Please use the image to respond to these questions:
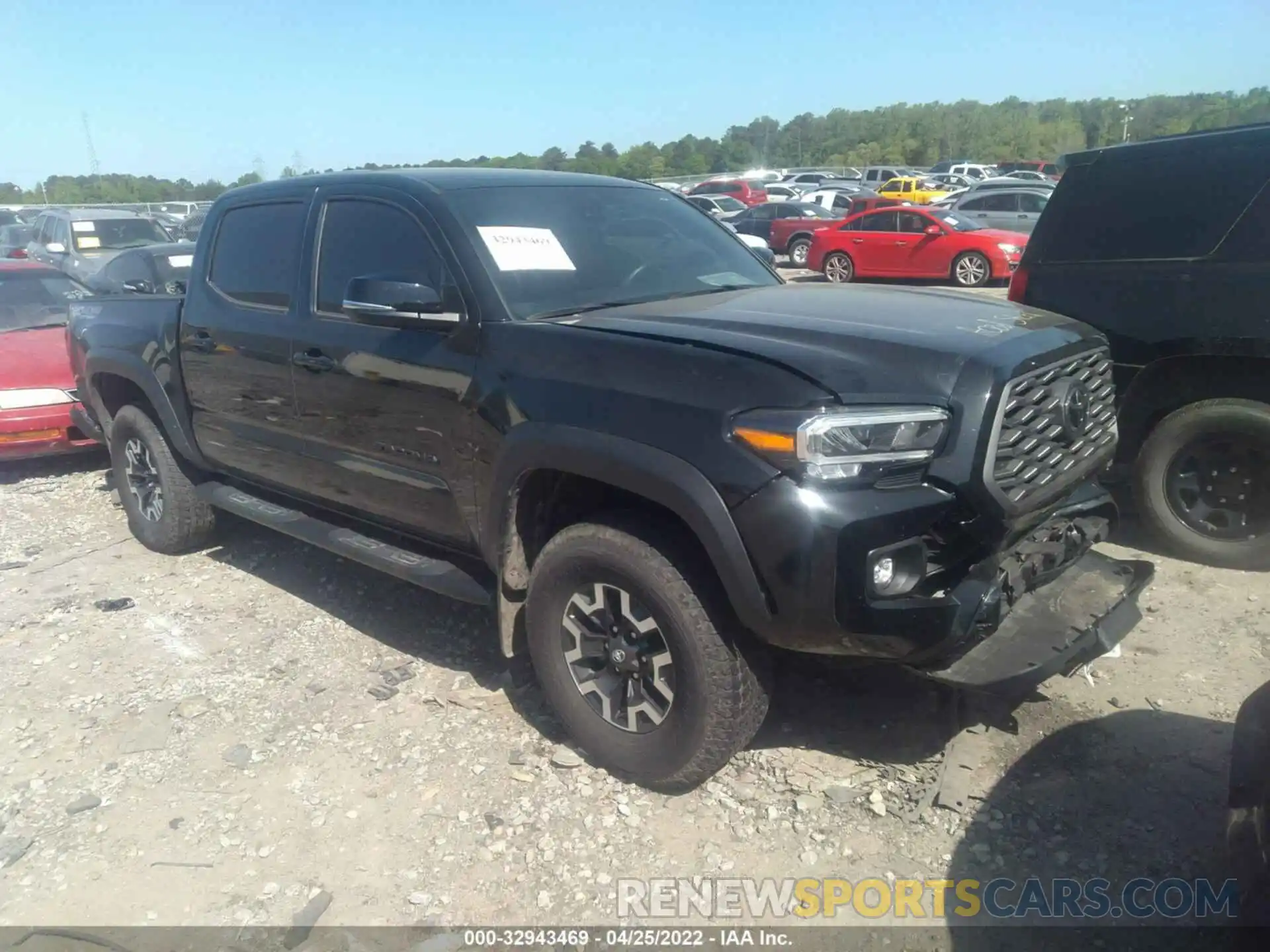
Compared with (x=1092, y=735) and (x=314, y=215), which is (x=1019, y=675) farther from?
(x=314, y=215)

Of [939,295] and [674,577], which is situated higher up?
[939,295]

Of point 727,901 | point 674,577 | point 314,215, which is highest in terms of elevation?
point 314,215

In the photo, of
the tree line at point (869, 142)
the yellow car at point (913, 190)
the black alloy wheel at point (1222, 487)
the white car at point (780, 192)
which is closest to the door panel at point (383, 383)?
the black alloy wheel at point (1222, 487)

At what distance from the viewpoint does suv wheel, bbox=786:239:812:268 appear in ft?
73.5

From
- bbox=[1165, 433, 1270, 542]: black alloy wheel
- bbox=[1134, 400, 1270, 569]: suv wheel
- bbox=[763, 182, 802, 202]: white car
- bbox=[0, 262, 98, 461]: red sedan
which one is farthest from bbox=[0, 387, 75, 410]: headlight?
bbox=[763, 182, 802, 202]: white car

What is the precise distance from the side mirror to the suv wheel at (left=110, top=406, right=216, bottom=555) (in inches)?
94.8

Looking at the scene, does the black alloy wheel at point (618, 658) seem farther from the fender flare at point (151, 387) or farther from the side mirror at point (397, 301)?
the fender flare at point (151, 387)

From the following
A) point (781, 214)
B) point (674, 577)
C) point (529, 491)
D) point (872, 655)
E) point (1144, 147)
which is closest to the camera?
point (872, 655)

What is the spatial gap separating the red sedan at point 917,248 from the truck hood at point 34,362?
13.2 meters

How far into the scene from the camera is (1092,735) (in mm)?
3359

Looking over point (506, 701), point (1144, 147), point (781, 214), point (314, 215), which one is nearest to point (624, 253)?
point (314, 215)

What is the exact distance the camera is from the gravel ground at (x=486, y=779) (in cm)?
286

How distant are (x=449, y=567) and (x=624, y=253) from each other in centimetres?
142

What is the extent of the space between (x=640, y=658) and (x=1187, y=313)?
10.3 ft
